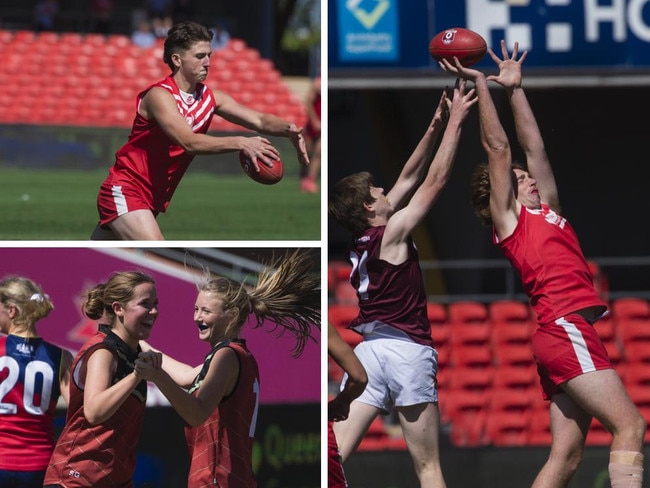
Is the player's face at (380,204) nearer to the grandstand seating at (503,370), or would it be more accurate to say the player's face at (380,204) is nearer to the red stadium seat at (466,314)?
the grandstand seating at (503,370)

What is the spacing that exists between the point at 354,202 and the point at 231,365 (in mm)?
1273

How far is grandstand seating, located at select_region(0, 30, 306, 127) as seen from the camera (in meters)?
27.3

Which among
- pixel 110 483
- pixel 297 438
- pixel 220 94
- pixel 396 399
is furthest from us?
pixel 297 438

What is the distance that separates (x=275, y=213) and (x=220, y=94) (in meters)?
9.41

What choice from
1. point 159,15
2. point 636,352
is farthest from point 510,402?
point 159,15

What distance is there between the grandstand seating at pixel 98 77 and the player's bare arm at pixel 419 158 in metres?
20.8

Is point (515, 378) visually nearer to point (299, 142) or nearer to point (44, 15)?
point (299, 142)

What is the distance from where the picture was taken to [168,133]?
6.25 meters

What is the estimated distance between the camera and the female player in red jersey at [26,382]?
5695 millimetres

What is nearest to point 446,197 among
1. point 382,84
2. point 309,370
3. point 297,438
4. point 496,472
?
point 382,84

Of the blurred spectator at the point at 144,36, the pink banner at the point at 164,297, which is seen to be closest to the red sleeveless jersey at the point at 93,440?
the pink banner at the point at 164,297

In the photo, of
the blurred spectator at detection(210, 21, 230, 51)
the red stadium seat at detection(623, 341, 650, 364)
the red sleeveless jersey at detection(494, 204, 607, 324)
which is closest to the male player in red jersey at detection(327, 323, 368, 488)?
the red sleeveless jersey at detection(494, 204, 607, 324)

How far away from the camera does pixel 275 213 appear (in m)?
16.2

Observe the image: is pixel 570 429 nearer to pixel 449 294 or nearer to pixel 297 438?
pixel 297 438
